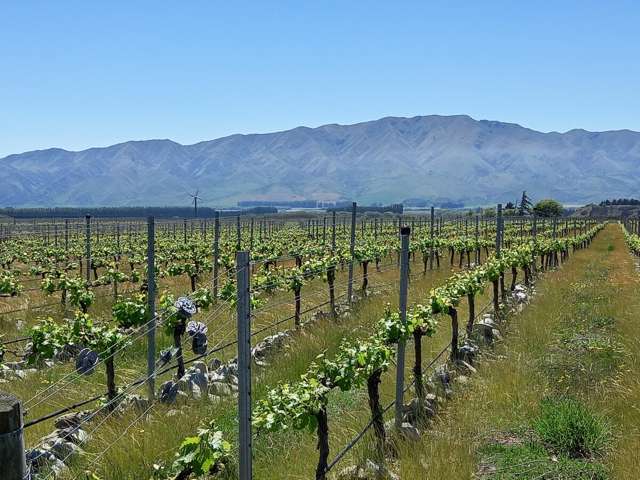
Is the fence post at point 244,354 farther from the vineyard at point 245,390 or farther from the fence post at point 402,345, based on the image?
the fence post at point 402,345

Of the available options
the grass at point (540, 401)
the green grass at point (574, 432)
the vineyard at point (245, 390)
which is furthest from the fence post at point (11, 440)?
the green grass at point (574, 432)

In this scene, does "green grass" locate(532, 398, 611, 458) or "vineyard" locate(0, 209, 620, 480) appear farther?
"green grass" locate(532, 398, 611, 458)

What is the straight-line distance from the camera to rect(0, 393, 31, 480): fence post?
2496mm

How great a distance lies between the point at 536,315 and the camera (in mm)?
13516

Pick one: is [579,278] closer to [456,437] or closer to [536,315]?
[536,315]

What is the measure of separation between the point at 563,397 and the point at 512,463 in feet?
6.40

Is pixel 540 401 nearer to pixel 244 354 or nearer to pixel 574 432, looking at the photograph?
pixel 574 432

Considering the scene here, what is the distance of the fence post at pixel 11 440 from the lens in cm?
250

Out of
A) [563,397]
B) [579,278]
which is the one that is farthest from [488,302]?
[563,397]

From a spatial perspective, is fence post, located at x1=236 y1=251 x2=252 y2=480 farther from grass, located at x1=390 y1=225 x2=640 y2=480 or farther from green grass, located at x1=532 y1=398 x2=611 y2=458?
green grass, located at x1=532 y1=398 x2=611 y2=458

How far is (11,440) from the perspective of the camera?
2.52 meters

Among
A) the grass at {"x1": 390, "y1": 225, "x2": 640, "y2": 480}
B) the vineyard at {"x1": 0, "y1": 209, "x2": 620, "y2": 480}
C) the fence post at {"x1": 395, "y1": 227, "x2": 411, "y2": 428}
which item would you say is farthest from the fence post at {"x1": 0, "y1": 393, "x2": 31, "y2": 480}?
the fence post at {"x1": 395, "y1": 227, "x2": 411, "y2": 428}

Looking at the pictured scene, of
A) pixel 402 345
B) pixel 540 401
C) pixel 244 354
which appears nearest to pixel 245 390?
pixel 244 354

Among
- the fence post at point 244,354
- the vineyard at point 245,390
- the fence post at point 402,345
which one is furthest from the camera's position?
the fence post at point 402,345
